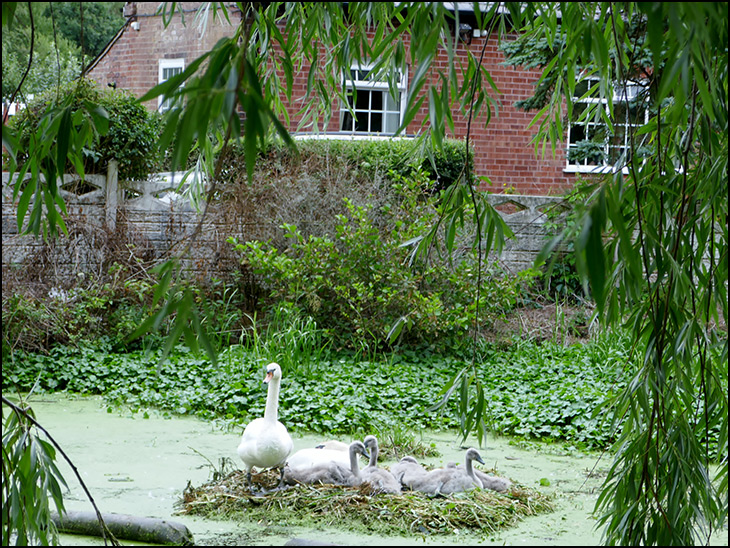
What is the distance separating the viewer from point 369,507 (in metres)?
4.40

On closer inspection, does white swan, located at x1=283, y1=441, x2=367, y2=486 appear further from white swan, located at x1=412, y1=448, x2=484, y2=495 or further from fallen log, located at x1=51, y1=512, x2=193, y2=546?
fallen log, located at x1=51, y1=512, x2=193, y2=546

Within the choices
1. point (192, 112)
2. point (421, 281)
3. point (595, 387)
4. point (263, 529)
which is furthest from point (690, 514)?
point (421, 281)

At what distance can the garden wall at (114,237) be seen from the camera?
8648mm

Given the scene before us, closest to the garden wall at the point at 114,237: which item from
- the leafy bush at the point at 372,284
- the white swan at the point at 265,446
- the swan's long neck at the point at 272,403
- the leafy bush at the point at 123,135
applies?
the leafy bush at the point at 123,135

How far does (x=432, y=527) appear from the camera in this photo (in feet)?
13.9

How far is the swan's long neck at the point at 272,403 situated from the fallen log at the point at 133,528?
3.56ft

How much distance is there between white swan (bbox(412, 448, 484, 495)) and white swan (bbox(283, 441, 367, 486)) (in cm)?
36

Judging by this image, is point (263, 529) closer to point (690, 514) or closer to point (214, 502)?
point (214, 502)

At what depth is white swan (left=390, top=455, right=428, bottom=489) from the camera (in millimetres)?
4805

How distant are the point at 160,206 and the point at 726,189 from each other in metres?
8.35

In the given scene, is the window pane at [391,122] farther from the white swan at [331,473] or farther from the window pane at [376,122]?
the white swan at [331,473]

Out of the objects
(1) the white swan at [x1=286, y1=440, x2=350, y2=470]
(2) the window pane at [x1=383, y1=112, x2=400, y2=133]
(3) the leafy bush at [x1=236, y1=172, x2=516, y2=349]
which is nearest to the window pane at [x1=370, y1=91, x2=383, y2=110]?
(2) the window pane at [x1=383, y1=112, x2=400, y2=133]

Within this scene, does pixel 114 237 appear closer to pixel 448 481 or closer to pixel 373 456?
pixel 373 456

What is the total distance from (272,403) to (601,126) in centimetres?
438
